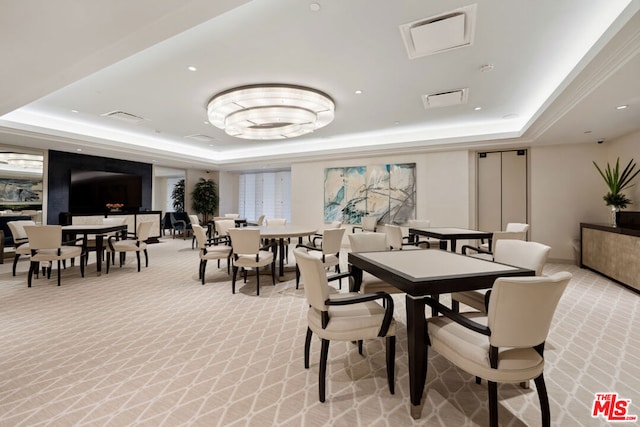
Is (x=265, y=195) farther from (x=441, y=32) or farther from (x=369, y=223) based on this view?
(x=441, y=32)

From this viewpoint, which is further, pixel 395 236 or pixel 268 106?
pixel 395 236

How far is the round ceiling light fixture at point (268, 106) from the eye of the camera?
422cm

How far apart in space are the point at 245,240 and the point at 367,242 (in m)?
1.80

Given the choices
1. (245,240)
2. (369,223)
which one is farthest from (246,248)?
(369,223)

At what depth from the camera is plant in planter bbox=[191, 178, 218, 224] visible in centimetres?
1084

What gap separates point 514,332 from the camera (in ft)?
4.52

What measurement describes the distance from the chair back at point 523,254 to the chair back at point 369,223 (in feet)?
16.3

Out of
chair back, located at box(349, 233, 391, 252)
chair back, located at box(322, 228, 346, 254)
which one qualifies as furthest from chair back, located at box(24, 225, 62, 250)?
chair back, located at box(349, 233, 391, 252)

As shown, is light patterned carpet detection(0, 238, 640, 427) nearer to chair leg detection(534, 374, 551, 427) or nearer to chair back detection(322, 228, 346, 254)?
chair leg detection(534, 374, 551, 427)

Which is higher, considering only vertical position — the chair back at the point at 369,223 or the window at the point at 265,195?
the window at the point at 265,195

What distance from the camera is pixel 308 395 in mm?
1874

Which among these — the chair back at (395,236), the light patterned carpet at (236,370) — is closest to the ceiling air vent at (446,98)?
the chair back at (395,236)

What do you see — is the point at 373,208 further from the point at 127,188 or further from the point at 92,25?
the point at 127,188

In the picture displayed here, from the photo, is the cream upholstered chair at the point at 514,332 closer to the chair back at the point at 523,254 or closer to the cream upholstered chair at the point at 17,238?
the chair back at the point at 523,254
